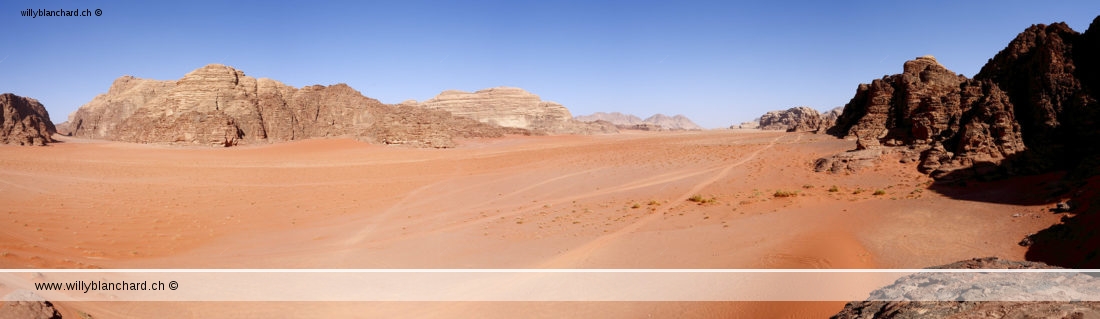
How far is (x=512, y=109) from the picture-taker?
237ft

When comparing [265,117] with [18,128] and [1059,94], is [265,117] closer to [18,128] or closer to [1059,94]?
[18,128]

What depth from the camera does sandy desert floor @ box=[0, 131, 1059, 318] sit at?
6.76m

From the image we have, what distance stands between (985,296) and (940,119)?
18364 millimetres

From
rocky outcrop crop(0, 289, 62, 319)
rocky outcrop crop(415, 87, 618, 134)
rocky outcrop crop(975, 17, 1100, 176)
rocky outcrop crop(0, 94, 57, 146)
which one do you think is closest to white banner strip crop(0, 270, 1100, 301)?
rocky outcrop crop(0, 289, 62, 319)

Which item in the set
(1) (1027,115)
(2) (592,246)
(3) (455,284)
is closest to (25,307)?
(3) (455,284)

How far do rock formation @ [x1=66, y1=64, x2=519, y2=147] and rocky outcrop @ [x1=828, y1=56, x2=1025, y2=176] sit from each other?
27178 millimetres

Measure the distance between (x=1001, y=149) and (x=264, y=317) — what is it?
56.8ft

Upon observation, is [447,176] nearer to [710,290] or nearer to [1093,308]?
[710,290]

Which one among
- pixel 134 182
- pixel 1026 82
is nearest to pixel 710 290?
pixel 1026 82

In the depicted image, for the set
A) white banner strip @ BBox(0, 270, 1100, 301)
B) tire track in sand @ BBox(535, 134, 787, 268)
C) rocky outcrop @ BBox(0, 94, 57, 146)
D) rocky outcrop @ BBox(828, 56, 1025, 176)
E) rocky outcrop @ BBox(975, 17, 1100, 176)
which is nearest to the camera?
white banner strip @ BBox(0, 270, 1100, 301)

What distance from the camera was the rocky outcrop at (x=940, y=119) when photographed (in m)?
12.5

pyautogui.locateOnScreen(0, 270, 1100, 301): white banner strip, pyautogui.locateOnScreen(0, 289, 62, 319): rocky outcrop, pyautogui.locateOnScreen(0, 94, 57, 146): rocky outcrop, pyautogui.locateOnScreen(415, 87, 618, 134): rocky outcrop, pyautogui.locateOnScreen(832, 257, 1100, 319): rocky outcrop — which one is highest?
pyautogui.locateOnScreen(415, 87, 618, 134): rocky outcrop

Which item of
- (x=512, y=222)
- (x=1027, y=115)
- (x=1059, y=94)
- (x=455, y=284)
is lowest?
(x=455, y=284)

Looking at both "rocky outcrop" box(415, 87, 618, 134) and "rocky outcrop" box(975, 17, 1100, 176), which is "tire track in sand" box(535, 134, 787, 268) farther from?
"rocky outcrop" box(415, 87, 618, 134)
